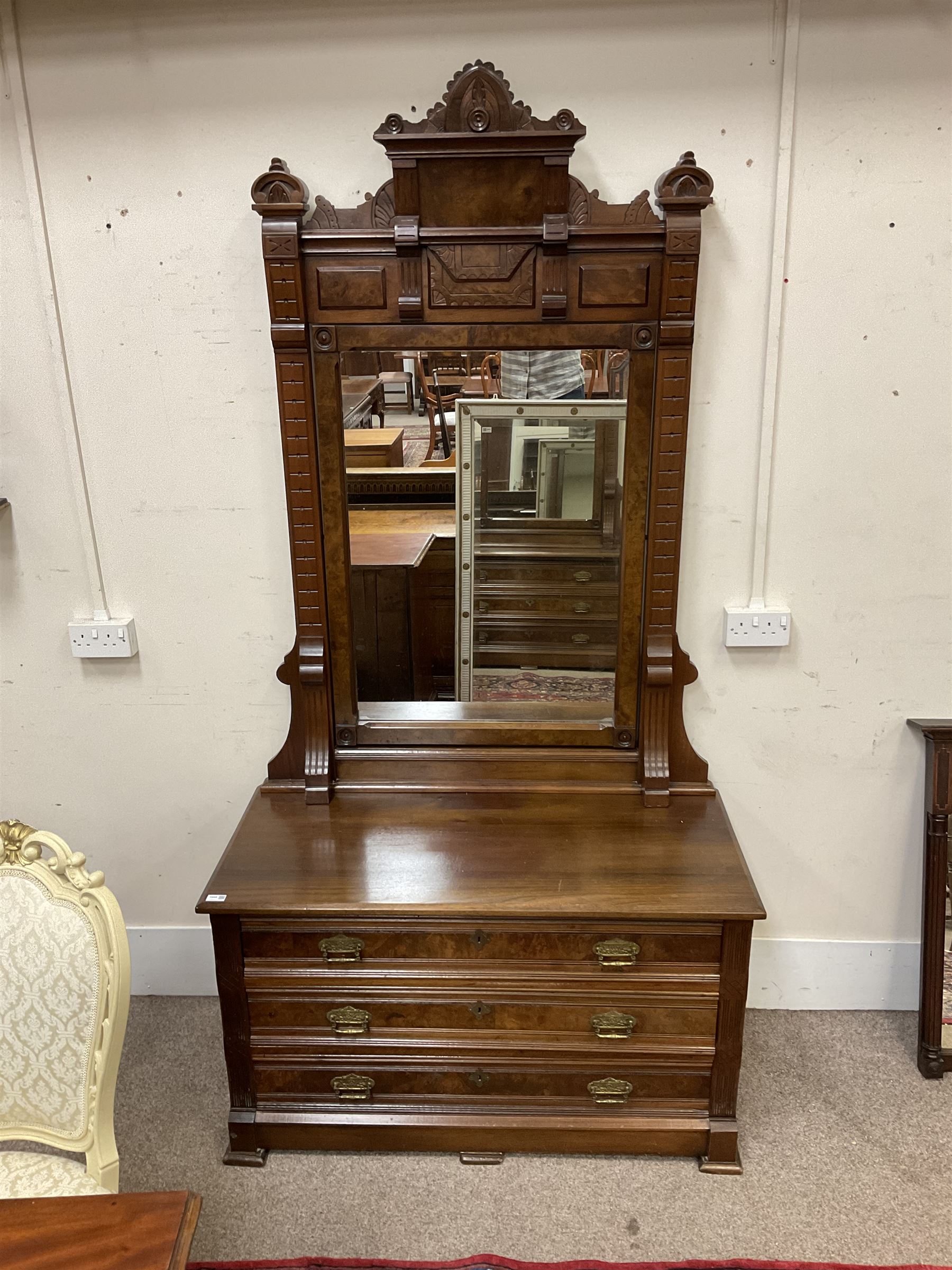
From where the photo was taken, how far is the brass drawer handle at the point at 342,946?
2.08 m

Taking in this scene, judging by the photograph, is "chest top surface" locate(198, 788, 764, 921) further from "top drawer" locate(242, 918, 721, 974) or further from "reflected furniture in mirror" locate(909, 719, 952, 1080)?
"reflected furniture in mirror" locate(909, 719, 952, 1080)

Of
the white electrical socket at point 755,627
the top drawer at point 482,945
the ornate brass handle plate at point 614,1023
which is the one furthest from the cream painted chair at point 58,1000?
the white electrical socket at point 755,627

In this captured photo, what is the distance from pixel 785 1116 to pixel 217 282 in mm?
2303

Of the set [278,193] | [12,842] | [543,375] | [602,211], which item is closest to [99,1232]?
[12,842]

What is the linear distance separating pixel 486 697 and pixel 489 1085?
0.87 m

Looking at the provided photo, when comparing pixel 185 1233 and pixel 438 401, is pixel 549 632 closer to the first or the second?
pixel 438 401

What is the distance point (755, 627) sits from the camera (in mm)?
2322

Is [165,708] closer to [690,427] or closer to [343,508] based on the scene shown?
[343,508]

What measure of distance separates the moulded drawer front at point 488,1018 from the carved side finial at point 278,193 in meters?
1.63

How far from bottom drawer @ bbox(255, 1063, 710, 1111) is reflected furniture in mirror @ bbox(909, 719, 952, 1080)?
0.67 meters

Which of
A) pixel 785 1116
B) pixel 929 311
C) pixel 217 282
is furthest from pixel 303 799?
pixel 929 311

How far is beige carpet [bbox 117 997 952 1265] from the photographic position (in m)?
2.02

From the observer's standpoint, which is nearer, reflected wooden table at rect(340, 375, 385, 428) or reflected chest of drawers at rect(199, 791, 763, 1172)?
reflected chest of drawers at rect(199, 791, 763, 1172)

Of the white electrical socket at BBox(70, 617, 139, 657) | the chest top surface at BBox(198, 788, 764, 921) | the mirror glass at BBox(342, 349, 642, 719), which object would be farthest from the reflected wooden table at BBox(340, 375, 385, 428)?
the chest top surface at BBox(198, 788, 764, 921)
